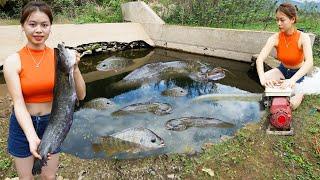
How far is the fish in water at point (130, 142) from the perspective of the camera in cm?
525

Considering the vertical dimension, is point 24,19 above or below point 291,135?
above

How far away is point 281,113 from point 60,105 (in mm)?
3170

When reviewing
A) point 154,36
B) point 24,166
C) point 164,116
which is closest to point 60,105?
point 24,166

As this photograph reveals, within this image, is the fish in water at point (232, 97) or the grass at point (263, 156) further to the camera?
the fish in water at point (232, 97)

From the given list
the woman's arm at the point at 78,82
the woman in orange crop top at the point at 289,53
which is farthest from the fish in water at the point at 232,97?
the woman's arm at the point at 78,82

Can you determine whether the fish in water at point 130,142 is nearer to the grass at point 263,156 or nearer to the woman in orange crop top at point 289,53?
the grass at point 263,156

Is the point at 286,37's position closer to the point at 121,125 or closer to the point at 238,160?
the point at 238,160

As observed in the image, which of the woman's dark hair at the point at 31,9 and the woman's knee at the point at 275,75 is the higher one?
the woman's dark hair at the point at 31,9

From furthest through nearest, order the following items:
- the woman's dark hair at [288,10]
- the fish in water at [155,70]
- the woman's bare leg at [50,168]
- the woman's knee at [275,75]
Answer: the fish in water at [155,70], the woman's knee at [275,75], the woman's dark hair at [288,10], the woman's bare leg at [50,168]

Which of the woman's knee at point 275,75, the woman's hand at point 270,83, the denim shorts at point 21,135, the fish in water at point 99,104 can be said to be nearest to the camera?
the denim shorts at point 21,135

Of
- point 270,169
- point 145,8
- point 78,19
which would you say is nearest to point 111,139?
point 270,169

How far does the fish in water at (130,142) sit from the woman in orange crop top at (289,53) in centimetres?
181

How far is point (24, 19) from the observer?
2.76 metres

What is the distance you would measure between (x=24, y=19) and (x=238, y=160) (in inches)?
118
